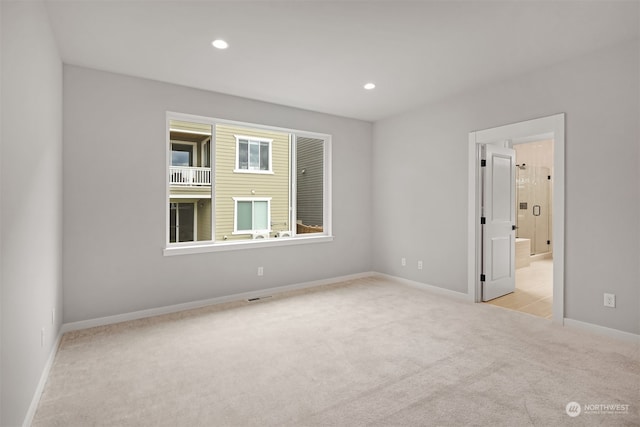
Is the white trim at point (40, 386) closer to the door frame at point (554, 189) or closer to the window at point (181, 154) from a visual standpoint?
the window at point (181, 154)

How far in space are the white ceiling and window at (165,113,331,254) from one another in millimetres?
712

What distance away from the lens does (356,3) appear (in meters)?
2.43

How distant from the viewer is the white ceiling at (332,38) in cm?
250

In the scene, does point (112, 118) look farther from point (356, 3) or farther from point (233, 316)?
point (356, 3)

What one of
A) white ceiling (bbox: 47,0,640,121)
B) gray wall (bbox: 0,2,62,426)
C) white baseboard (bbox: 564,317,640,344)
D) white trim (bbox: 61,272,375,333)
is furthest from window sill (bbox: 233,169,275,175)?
white baseboard (bbox: 564,317,640,344)

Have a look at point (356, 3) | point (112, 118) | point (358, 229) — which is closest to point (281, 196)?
point (358, 229)

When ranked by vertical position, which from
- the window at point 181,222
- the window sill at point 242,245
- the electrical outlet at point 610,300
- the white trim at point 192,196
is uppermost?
the white trim at point 192,196

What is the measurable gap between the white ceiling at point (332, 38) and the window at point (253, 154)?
0.89 metres

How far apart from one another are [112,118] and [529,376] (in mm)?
4461

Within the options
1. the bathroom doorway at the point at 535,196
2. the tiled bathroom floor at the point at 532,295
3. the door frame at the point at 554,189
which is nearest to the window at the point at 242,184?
the door frame at the point at 554,189

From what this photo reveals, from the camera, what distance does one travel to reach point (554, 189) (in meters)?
3.54

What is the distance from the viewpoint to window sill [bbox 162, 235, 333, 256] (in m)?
4.02

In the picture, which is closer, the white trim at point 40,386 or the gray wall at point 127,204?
the white trim at point 40,386

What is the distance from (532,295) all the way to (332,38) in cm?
419
